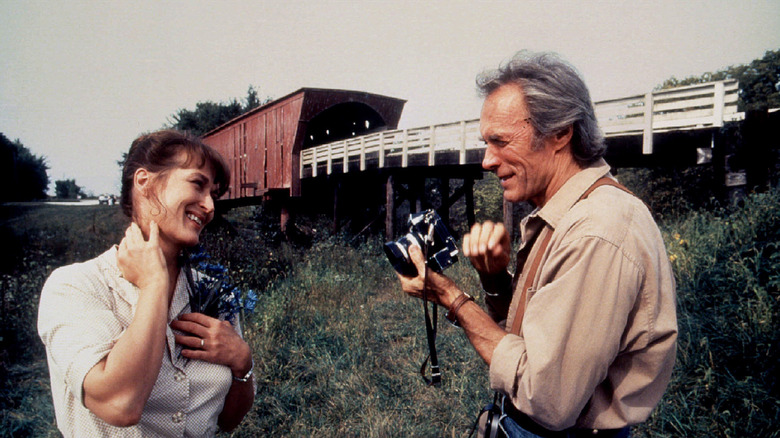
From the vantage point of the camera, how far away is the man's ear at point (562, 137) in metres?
1.79

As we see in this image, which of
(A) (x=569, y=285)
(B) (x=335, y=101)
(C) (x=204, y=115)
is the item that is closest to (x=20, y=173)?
(A) (x=569, y=285)

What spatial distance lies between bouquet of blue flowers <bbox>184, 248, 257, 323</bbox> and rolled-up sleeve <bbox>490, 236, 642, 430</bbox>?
3.91 ft

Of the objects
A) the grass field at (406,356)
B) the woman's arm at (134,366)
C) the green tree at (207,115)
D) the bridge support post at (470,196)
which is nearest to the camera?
the woman's arm at (134,366)

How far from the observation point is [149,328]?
4.55 feet

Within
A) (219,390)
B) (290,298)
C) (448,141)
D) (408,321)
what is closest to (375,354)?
(408,321)

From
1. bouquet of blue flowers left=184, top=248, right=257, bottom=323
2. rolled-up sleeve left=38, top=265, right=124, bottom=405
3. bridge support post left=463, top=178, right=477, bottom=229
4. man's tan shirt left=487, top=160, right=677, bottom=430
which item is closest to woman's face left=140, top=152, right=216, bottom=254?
bouquet of blue flowers left=184, top=248, right=257, bottom=323

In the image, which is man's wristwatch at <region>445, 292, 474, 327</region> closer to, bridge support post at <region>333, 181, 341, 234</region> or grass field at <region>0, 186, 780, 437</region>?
grass field at <region>0, 186, 780, 437</region>

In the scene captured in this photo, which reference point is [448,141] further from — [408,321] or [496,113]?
[496,113]

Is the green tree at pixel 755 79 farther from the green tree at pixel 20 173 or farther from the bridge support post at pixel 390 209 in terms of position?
the green tree at pixel 20 173

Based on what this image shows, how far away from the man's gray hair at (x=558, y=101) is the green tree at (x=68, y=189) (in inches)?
1614

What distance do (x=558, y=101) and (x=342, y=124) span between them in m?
17.8

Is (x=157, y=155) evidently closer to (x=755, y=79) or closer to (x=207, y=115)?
(x=755, y=79)

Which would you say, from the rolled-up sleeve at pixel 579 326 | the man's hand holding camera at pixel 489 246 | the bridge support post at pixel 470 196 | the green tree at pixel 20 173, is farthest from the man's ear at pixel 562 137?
the bridge support post at pixel 470 196

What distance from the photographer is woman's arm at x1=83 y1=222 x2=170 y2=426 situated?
4.34 ft
